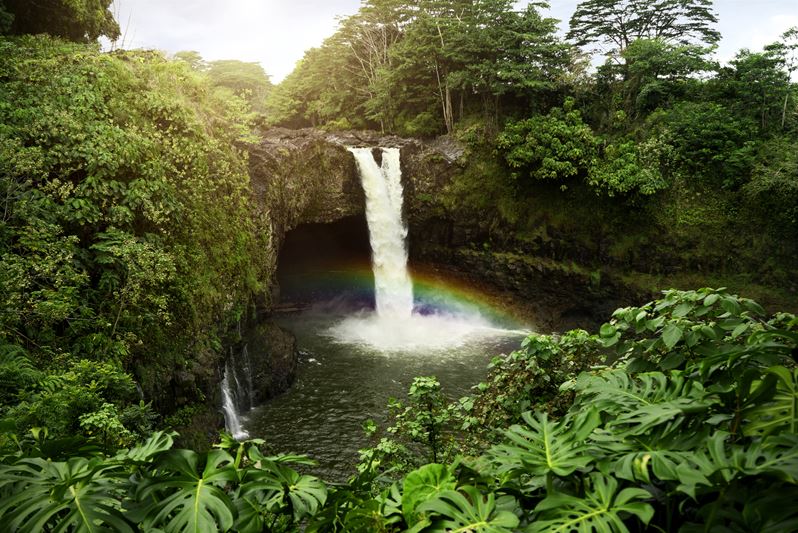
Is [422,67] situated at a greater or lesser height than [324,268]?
greater

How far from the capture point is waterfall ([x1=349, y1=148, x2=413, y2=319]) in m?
17.5

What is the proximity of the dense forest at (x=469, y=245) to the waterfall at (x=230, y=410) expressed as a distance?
2.93ft

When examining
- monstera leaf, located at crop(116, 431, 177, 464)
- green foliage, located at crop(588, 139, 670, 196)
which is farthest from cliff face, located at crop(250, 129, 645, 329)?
monstera leaf, located at crop(116, 431, 177, 464)

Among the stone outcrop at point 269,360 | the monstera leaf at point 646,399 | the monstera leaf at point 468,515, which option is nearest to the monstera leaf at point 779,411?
the monstera leaf at point 646,399

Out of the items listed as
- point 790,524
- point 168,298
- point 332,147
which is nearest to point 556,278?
point 332,147

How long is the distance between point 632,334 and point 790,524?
1574 centimetres

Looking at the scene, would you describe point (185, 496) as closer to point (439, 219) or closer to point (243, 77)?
point (439, 219)

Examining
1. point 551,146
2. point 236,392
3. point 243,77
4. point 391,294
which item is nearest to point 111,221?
point 236,392

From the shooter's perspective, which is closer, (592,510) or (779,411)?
(592,510)

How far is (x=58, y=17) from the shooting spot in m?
11.2

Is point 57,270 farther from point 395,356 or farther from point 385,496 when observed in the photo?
point 395,356

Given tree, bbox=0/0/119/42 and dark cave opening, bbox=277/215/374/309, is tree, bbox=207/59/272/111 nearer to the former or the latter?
dark cave opening, bbox=277/215/374/309

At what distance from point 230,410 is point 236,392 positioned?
635 mm

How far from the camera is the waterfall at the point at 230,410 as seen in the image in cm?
944
